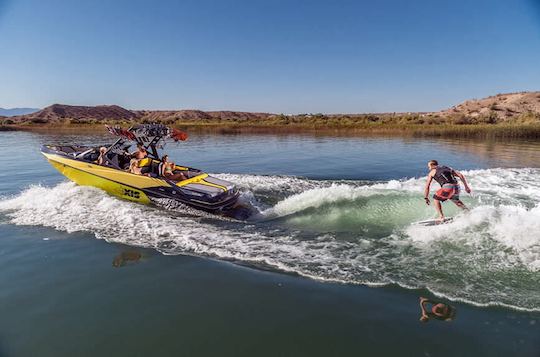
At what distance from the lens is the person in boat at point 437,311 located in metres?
5.28

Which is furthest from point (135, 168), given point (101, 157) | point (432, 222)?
point (432, 222)

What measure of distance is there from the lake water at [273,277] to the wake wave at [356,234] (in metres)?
0.04

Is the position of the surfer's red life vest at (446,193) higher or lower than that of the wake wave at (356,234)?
higher

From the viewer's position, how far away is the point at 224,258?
761 centimetres

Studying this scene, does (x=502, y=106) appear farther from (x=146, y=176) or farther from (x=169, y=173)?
(x=146, y=176)

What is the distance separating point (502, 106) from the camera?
2618 inches

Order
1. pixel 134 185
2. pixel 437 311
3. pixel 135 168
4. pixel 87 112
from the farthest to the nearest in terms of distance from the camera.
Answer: pixel 87 112 → pixel 135 168 → pixel 134 185 → pixel 437 311

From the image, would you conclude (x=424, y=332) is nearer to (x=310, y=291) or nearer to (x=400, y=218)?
(x=310, y=291)

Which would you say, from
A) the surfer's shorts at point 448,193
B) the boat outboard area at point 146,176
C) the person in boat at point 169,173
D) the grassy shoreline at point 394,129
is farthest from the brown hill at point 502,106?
the person in boat at point 169,173

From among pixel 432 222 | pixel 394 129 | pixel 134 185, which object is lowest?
pixel 432 222

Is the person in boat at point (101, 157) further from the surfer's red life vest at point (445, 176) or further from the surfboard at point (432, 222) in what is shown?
the surfer's red life vest at point (445, 176)

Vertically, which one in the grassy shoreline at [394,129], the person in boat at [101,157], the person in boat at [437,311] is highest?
the grassy shoreline at [394,129]

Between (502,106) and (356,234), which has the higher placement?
(502,106)

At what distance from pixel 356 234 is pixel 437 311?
3.62 metres
